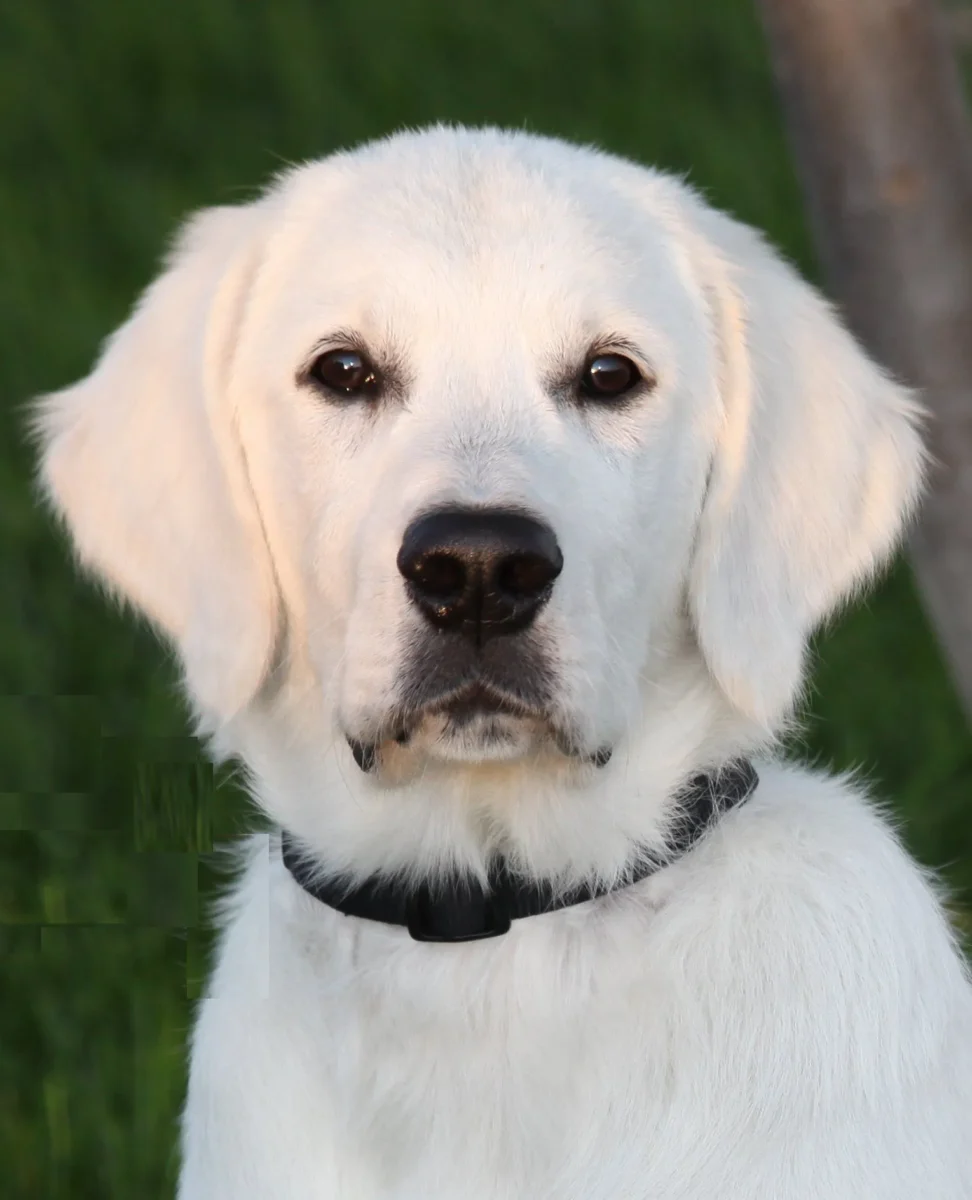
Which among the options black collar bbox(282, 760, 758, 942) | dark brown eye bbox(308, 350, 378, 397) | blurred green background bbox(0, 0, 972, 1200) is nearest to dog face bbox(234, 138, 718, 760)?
dark brown eye bbox(308, 350, 378, 397)

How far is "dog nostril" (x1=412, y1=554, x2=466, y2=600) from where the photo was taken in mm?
2639

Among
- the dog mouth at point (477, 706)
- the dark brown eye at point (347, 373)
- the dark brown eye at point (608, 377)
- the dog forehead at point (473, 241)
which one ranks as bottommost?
the dog mouth at point (477, 706)

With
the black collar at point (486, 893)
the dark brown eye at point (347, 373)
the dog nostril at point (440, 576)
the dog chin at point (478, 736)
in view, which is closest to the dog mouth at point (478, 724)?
the dog chin at point (478, 736)

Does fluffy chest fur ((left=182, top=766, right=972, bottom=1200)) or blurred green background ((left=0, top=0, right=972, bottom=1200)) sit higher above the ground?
fluffy chest fur ((left=182, top=766, right=972, bottom=1200))

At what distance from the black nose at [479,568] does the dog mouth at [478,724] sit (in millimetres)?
98

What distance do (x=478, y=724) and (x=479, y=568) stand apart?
28 centimetres

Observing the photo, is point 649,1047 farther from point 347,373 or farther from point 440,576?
point 347,373

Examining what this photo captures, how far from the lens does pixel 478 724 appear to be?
9.16 feet

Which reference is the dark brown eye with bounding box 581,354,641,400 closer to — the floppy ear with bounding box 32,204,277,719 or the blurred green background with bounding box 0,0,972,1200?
the floppy ear with bounding box 32,204,277,719

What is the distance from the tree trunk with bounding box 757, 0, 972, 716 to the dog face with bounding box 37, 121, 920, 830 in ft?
2.64

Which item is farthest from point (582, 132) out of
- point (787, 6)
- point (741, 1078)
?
point (741, 1078)

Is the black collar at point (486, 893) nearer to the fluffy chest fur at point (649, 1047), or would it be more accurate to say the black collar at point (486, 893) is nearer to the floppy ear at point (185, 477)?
the fluffy chest fur at point (649, 1047)

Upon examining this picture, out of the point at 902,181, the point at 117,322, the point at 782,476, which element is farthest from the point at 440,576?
the point at 117,322

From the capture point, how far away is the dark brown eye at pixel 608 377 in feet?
9.94
